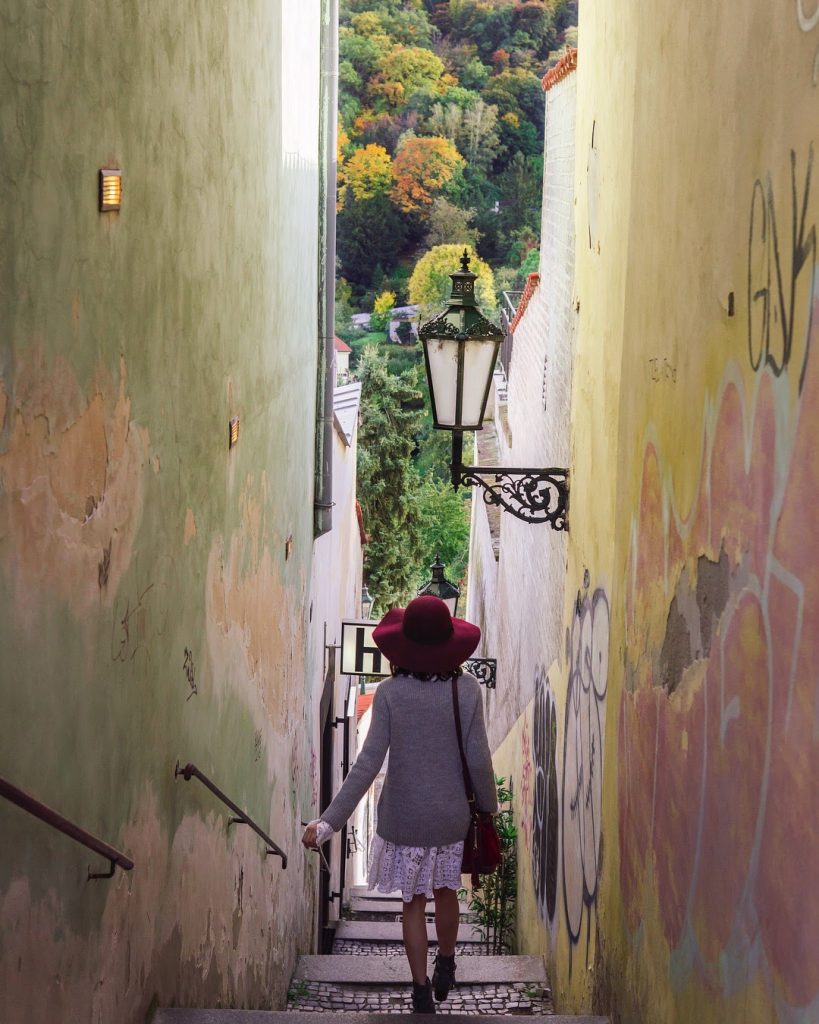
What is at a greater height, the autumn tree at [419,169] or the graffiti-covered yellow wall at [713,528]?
the autumn tree at [419,169]

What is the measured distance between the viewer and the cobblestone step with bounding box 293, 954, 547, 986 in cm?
679

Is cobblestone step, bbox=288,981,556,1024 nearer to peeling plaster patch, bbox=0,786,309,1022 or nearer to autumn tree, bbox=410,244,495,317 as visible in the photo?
peeling plaster patch, bbox=0,786,309,1022

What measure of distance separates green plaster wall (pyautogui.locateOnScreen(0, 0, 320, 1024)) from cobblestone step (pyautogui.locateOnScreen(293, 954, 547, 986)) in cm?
52

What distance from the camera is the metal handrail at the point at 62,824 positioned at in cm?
242

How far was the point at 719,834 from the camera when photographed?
9.99 ft

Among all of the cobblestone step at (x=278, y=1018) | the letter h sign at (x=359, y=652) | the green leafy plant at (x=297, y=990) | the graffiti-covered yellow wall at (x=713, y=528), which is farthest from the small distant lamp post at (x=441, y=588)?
the cobblestone step at (x=278, y=1018)

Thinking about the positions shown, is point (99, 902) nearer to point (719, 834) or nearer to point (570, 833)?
point (719, 834)

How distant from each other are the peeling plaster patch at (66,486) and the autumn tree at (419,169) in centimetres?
5065

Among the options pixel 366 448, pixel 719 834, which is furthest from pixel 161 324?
pixel 366 448

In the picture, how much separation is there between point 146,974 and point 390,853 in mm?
1257

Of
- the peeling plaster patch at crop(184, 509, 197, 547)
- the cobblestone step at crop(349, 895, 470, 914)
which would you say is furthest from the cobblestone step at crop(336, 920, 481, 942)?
the peeling plaster patch at crop(184, 509, 197, 547)

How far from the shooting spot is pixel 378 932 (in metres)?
10.9

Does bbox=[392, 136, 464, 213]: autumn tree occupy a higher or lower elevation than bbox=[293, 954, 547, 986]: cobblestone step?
higher

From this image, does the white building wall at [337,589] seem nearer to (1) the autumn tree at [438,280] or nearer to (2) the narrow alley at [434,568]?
(2) the narrow alley at [434,568]
